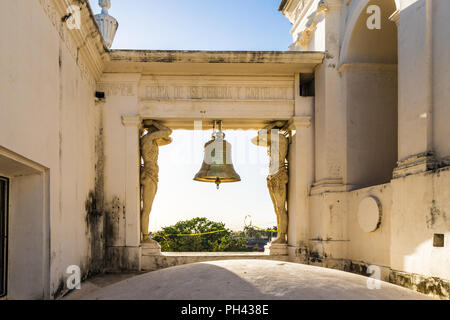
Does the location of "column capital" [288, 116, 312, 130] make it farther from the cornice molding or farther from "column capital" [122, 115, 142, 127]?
the cornice molding

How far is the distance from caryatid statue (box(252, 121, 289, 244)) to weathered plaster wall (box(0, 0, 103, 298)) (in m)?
3.14

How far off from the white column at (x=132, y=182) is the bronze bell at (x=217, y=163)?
1.06m

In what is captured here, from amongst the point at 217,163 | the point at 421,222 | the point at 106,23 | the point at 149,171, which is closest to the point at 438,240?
the point at 421,222

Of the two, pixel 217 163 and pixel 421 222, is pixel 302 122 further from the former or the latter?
pixel 421 222

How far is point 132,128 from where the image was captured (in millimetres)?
7211

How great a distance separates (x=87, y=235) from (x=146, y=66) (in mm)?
2982

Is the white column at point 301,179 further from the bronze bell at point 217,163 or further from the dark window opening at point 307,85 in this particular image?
the bronze bell at point 217,163

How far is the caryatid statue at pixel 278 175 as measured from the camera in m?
7.68

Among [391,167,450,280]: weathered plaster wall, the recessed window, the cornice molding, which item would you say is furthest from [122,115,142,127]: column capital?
the recessed window

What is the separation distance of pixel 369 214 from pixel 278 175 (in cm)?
212

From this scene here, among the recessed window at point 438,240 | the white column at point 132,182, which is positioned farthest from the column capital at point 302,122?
the recessed window at point 438,240

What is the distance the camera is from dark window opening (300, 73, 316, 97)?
7.65 metres
